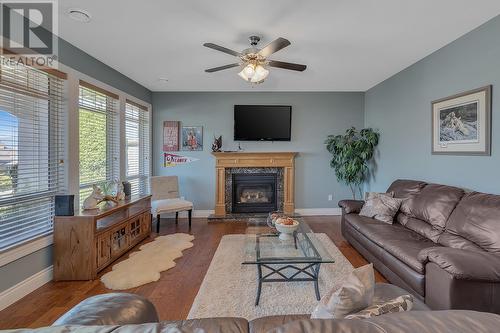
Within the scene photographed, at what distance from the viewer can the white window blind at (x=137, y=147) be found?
14.8 ft

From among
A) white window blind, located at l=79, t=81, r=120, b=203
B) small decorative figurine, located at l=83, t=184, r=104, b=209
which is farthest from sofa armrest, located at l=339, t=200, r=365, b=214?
white window blind, located at l=79, t=81, r=120, b=203

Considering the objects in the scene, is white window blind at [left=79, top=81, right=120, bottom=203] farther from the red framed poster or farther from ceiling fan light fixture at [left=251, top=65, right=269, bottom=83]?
ceiling fan light fixture at [left=251, top=65, right=269, bottom=83]

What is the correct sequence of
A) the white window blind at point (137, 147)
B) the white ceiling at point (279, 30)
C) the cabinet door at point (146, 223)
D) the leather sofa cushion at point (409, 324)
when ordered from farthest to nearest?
the white window blind at point (137, 147), the cabinet door at point (146, 223), the white ceiling at point (279, 30), the leather sofa cushion at point (409, 324)

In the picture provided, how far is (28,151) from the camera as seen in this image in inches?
101

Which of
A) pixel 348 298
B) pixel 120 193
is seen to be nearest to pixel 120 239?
pixel 120 193

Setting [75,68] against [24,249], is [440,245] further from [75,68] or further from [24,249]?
[75,68]

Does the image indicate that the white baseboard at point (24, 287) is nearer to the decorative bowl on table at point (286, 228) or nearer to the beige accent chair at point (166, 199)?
the beige accent chair at point (166, 199)

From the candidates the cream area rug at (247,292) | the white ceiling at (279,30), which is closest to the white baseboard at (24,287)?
the cream area rug at (247,292)

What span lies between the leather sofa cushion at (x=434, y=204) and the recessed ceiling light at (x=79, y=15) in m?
Result: 4.01

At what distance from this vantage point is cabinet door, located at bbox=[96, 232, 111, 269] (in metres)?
2.82

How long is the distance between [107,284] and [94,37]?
2708 millimetres

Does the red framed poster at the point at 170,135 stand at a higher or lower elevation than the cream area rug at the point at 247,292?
higher

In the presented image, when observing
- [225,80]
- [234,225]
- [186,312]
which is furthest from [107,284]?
[225,80]

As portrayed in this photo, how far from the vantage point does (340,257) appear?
327 centimetres
